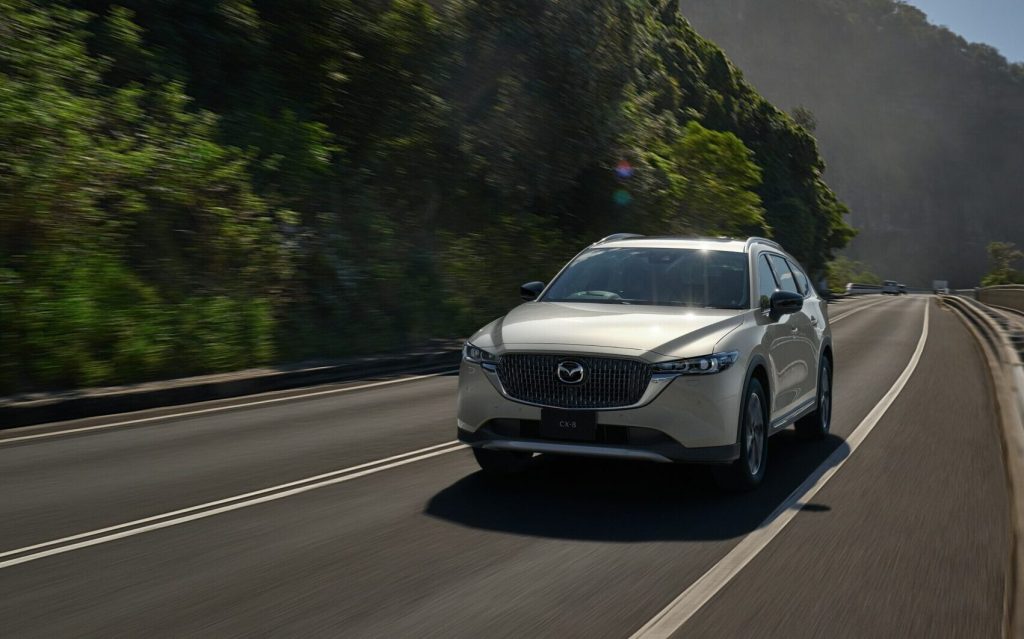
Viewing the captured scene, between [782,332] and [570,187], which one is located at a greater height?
[570,187]

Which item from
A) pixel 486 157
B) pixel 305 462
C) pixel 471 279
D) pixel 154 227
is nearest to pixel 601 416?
pixel 305 462

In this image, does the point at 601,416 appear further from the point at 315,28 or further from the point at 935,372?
the point at 315,28

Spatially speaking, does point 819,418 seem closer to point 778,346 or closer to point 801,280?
point 801,280

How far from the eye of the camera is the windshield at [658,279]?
322 inches

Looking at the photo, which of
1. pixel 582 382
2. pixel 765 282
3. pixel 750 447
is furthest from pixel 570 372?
pixel 765 282

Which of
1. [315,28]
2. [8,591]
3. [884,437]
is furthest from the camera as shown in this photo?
[315,28]

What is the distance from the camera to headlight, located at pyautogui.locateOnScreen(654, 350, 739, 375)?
680 cm

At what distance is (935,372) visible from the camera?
1742cm

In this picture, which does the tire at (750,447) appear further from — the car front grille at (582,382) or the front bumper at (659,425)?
the car front grille at (582,382)

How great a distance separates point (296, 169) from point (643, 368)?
1500cm

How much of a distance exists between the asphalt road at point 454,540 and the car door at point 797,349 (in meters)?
0.56

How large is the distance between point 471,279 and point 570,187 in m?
6.95

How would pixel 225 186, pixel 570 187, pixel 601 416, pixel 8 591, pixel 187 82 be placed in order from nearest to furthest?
pixel 8 591
pixel 601 416
pixel 225 186
pixel 187 82
pixel 570 187

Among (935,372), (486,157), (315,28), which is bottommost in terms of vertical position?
(935,372)
